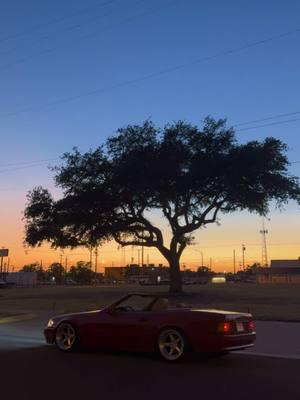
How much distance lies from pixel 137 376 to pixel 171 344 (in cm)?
174

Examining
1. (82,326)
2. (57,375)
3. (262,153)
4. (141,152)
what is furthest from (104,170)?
(57,375)

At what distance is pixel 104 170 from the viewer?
127 ft

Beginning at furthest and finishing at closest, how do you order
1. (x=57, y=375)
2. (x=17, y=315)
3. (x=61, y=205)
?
(x=61, y=205)
(x=17, y=315)
(x=57, y=375)

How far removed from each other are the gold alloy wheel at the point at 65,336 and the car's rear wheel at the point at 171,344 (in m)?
2.15

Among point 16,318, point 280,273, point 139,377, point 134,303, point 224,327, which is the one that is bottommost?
point 139,377

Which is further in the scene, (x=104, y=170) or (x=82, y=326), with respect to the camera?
(x=104, y=170)

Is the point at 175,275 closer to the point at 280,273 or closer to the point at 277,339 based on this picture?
the point at 277,339

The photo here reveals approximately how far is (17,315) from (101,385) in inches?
586

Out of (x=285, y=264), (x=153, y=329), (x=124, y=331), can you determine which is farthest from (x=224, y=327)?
(x=285, y=264)

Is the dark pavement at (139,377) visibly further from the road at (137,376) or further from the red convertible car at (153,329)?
the red convertible car at (153,329)

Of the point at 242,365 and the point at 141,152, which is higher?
the point at 141,152

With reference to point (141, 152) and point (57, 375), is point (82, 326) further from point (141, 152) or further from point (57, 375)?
point (141, 152)

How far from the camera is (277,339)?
48.9 feet

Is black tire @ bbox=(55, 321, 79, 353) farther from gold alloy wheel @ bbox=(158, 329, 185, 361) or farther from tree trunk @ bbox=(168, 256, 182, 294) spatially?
tree trunk @ bbox=(168, 256, 182, 294)
